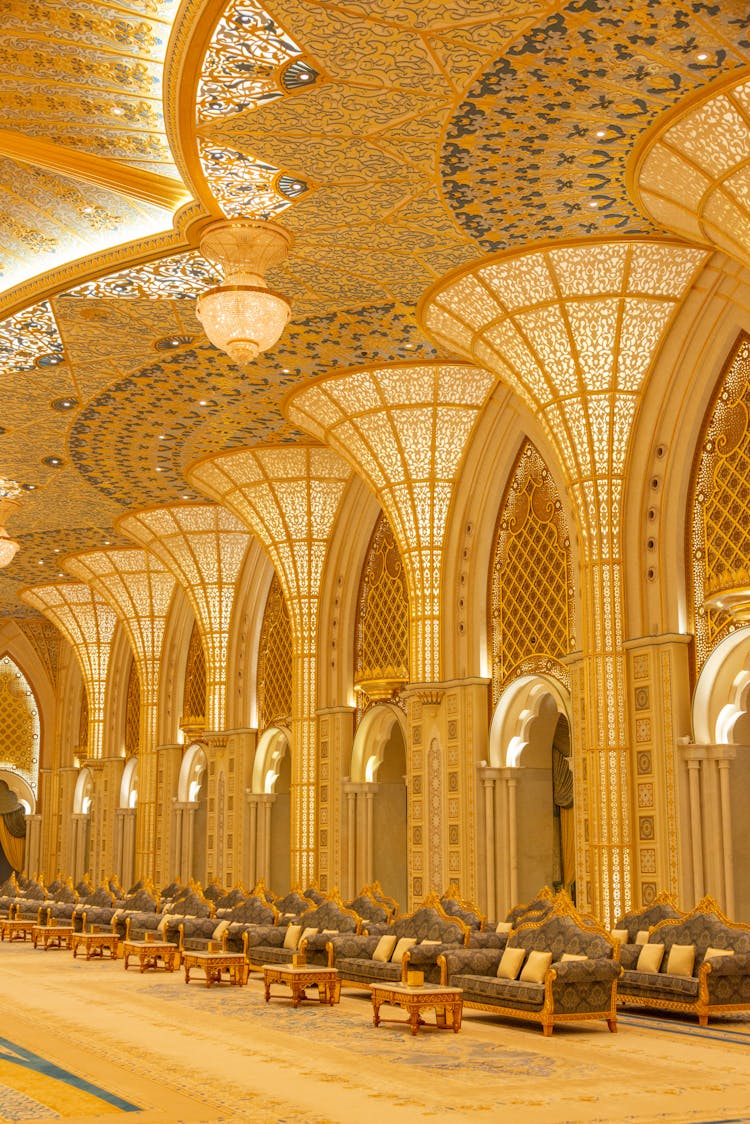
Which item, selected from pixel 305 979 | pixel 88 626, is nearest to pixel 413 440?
pixel 305 979

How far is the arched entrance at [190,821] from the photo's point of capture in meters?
25.5

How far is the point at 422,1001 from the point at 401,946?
2970mm

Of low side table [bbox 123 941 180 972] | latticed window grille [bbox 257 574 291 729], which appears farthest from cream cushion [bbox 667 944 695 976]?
latticed window grille [bbox 257 574 291 729]

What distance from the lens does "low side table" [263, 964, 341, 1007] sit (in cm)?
1212

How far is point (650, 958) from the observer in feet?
37.1

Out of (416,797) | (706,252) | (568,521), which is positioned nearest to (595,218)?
(706,252)

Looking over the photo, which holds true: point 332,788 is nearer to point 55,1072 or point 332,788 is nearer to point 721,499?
point 721,499

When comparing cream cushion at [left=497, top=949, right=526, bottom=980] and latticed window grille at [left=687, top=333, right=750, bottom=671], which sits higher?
latticed window grille at [left=687, top=333, right=750, bottom=671]

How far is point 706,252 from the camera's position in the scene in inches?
457

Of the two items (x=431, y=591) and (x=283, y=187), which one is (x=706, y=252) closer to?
(x=283, y=187)

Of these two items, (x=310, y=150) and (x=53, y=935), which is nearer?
(x=310, y=150)

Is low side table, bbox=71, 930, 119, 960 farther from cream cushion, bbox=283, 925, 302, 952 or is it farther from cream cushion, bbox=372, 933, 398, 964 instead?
cream cushion, bbox=372, 933, 398, 964

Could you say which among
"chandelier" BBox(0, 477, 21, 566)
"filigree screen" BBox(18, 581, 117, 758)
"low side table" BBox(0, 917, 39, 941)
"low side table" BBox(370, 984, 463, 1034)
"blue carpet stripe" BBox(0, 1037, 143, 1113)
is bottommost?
"low side table" BBox(0, 917, 39, 941)

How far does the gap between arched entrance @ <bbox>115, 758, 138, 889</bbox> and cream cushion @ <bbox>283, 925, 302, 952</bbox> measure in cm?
1350
